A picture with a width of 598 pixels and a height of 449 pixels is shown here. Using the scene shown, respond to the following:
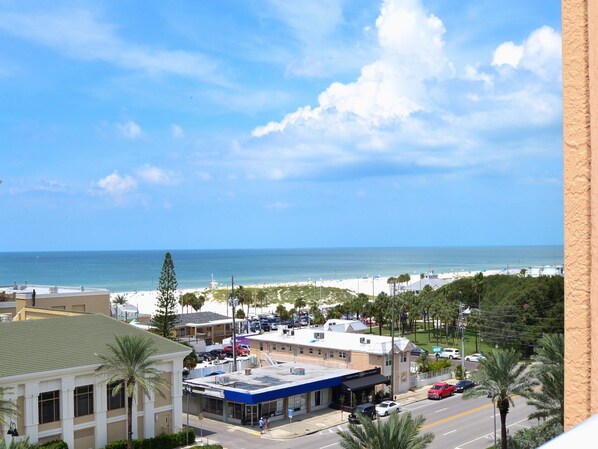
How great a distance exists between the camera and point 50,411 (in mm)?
32750

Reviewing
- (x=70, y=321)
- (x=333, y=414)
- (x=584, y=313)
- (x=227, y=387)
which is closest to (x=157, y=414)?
(x=227, y=387)

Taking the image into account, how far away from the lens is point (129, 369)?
32875mm

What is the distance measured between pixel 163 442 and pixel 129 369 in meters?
5.43

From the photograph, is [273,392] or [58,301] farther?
[58,301]

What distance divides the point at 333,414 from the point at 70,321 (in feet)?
61.7

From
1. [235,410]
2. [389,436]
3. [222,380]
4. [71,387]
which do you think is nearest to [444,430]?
[235,410]

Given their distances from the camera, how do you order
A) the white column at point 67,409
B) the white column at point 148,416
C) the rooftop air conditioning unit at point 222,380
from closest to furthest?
1. the white column at point 67,409
2. the white column at point 148,416
3. the rooftop air conditioning unit at point 222,380

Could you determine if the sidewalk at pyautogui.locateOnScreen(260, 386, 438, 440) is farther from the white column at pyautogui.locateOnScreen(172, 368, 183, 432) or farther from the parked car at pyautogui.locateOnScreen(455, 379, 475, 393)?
the parked car at pyautogui.locateOnScreen(455, 379, 475, 393)

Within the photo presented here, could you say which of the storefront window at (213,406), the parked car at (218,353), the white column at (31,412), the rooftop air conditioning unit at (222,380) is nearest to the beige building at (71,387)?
the white column at (31,412)

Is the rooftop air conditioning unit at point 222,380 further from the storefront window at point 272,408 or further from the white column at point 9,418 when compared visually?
the white column at point 9,418

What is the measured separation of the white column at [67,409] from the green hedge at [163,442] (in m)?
2.04

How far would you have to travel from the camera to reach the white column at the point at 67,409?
108 ft

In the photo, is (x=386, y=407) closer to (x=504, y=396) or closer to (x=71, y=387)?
(x=504, y=396)

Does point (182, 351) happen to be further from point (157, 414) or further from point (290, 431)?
point (290, 431)
